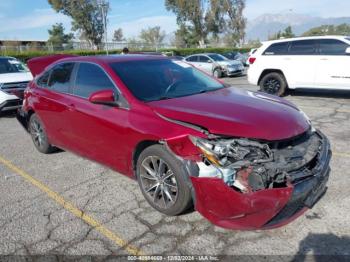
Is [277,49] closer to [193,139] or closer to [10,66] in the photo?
[193,139]

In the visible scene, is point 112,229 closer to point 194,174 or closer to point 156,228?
point 156,228

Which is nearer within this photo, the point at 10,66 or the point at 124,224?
the point at 124,224

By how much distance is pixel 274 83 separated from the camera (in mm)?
10125

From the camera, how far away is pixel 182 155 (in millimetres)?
3156

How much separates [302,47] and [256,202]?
7.90 meters

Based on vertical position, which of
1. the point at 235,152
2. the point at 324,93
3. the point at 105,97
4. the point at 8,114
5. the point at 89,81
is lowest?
the point at 8,114

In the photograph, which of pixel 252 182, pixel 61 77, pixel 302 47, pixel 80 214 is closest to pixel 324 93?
pixel 302 47

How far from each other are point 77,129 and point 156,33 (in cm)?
8904

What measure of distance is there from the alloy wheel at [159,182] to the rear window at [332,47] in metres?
7.33

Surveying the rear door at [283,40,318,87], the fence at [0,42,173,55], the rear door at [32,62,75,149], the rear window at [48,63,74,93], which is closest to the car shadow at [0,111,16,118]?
the rear door at [32,62,75,149]

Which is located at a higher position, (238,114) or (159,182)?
(238,114)

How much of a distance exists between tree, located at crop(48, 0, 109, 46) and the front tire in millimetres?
47503

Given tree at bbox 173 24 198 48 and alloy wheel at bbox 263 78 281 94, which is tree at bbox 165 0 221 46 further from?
alloy wheel at bbox 263 78 281 94

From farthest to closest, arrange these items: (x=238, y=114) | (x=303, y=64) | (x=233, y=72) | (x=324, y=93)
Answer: (x=233, y=72) → (x=324, y=93) → (x=303, y=64) → (x=238, y=114)
